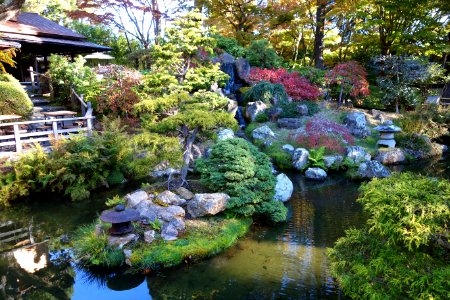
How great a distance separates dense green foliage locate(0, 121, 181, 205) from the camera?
8.76 metres

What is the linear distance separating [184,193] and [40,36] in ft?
41.5

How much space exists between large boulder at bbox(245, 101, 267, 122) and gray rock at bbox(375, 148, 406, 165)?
16.7ft

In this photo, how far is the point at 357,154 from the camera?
40.8 ft

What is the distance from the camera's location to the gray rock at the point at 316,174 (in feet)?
37.0

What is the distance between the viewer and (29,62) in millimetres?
17781

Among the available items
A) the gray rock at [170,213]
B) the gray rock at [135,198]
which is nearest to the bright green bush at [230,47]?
the gray rock at [135,198]

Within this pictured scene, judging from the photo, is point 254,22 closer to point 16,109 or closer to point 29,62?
point 29,62

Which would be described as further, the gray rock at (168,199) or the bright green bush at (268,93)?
the bright green bush at (268,93)

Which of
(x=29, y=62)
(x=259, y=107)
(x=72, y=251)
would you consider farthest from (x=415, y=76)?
(x=29, y=62)

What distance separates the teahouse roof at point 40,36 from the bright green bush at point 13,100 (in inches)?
125

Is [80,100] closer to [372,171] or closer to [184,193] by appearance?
[184,193]

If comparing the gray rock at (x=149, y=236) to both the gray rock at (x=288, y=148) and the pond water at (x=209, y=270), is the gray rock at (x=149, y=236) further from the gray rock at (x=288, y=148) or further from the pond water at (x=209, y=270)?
the gray rock at (x=288, y=148)

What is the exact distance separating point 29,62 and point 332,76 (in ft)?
50.1

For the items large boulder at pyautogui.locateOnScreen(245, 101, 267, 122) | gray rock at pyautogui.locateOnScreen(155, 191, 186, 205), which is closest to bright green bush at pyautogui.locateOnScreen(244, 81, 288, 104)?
large boulder at pyautogui.locateOnScreen(245, 101, 267, 122)
